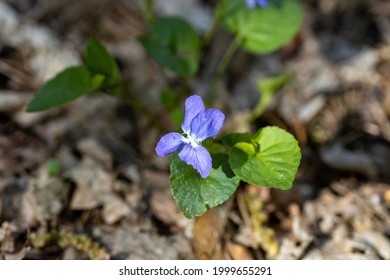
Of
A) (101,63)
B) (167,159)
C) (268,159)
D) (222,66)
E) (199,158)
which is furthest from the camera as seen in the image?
(222,66)

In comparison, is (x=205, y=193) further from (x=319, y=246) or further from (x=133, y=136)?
(x=133, y=136)

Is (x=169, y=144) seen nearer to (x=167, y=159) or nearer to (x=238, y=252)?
(x=238, y=252)

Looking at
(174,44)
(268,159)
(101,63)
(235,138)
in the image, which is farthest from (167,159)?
(268,159)

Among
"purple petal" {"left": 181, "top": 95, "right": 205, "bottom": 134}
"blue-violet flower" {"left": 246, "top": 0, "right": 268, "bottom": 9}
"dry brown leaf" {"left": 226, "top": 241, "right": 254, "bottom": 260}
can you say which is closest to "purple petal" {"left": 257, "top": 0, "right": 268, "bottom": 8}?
"blue-violet flower" {"left": 246, "top": 0, "right": 268, "bottom": 9}

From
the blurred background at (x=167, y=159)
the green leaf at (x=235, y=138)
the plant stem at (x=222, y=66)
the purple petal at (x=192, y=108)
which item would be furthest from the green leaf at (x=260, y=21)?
the purple petal at (x=192, y=108)

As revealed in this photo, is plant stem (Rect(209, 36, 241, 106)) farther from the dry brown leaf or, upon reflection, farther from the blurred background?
the dry brown leaf

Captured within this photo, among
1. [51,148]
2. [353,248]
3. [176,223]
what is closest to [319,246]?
[353,248]

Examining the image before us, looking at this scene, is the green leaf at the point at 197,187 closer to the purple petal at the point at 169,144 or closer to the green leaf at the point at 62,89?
the purple petal at the point at 169,144
